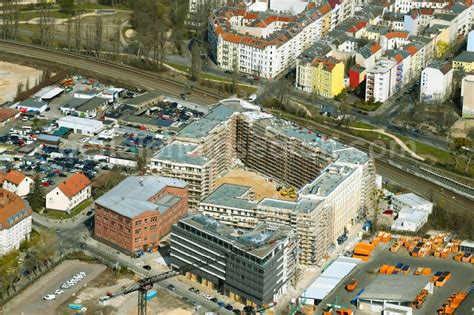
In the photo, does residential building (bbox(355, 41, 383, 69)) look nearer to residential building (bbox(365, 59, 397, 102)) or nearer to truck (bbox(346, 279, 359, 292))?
residential building (bbox(365, 59, 397, 102))

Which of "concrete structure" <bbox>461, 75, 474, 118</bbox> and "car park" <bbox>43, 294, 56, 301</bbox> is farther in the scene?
"concrete structure" <bbox>461, 75, 474, 118</bbox>

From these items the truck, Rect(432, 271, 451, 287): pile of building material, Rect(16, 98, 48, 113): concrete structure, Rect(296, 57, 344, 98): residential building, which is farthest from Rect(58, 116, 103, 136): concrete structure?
Rect(432, 271, 451, 287): pile of building material

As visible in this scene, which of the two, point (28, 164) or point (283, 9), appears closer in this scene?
point (28, 164)

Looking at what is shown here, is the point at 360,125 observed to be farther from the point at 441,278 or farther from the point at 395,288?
the point at 395,288

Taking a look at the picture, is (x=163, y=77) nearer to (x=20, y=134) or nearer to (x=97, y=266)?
(x=20, y=134)

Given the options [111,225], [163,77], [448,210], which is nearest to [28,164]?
[111,225]

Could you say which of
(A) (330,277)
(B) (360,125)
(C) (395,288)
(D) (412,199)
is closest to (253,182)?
(D) (412,199)
